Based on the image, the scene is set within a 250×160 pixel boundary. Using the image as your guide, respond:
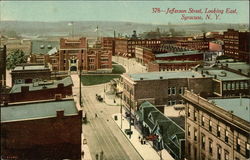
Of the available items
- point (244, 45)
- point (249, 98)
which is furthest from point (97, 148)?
point (244, 45)

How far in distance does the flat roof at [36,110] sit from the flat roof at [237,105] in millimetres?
13721

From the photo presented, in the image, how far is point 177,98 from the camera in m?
48.2

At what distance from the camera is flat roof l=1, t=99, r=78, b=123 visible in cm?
2019

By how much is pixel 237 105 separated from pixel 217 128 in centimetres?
334

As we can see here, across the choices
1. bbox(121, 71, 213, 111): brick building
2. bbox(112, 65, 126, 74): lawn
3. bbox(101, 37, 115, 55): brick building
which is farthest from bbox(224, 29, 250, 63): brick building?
bbox(101, 37, 115, 55): brick building

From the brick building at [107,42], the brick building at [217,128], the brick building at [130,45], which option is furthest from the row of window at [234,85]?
the brick building at [107,42]

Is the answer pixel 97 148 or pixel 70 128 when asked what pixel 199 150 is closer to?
pixel 97 148

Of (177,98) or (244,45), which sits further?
(244,45)

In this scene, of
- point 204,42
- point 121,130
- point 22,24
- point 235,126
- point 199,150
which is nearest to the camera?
point 235,126

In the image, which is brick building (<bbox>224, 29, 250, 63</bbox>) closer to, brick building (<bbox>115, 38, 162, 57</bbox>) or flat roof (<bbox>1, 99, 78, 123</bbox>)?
brick building (<bbox>115, 38, 162, 57</bbox>)

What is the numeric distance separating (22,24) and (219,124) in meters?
19.3

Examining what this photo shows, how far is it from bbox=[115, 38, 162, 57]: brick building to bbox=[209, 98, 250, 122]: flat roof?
8215 centimetres

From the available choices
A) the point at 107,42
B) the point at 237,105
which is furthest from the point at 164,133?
the point at 107,42

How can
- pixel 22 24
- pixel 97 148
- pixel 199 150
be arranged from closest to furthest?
pixel 22 24
pixel 199 150
pixel 97 148
